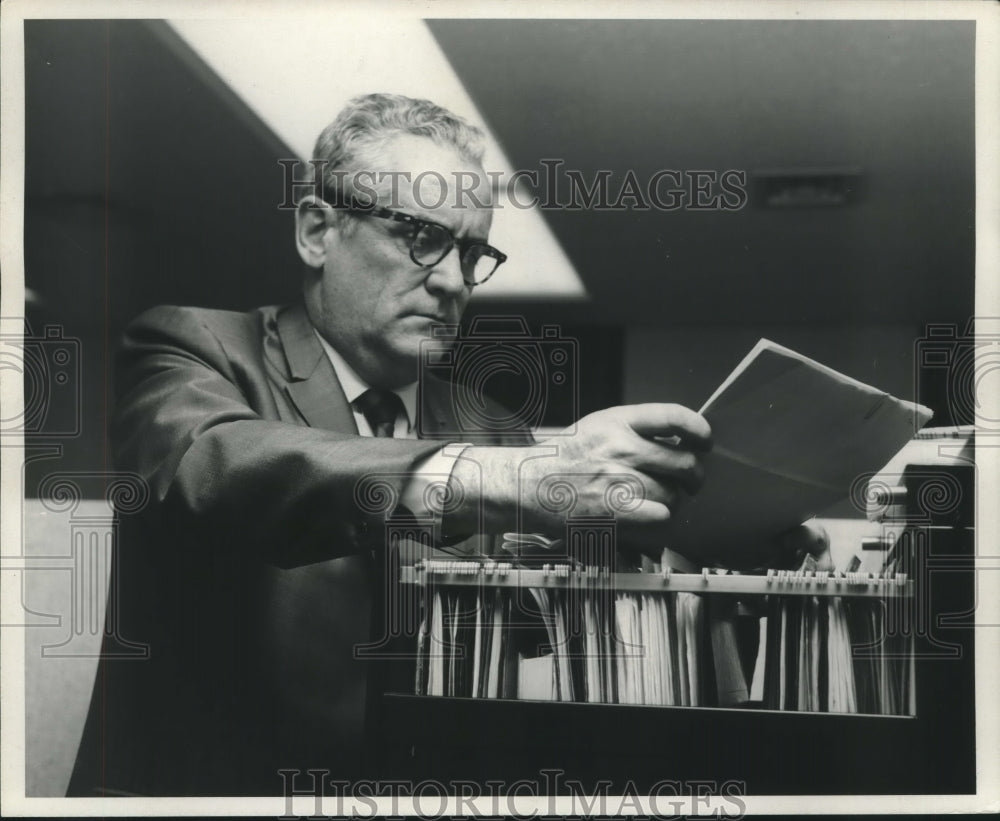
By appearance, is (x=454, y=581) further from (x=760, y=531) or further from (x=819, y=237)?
(x=819, y=237)

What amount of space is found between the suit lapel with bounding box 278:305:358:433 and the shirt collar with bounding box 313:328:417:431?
0.01 m

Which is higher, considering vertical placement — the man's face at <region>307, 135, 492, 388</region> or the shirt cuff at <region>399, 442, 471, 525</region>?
the man's face at <region>307, 135, 492, 388</region>

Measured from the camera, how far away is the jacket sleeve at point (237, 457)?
2.50 meters

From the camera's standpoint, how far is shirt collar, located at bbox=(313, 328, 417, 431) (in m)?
2.65

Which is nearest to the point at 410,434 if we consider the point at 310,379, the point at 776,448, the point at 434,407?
the point at 434,407

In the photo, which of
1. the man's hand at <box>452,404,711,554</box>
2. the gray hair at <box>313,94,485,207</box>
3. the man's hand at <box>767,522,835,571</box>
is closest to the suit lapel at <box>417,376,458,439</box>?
the man's hand at <box>452,404,711,554</box>

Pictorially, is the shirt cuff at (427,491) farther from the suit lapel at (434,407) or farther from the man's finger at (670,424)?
the man's finger at (670,424)

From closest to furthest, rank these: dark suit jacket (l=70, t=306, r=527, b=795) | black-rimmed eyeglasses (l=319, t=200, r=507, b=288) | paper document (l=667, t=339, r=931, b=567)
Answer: paper document (l=667, t=339, r=931, b=567) → dark suit jacket (l=70, t=306, r=527, b=795) → black-rimmed eyeglasses (l=319, t=200, r=507, b=288)

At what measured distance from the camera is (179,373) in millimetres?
2611

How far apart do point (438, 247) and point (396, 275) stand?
0.14m

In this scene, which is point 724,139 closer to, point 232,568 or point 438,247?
point 438,247

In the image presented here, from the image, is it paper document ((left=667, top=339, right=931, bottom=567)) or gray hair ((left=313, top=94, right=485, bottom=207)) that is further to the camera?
gray hair ((left=313, top=94, right=485, bottom=207))

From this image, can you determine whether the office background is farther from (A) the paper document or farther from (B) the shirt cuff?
(B) the shirt cuff

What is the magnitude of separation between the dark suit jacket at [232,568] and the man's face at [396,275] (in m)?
0.10
